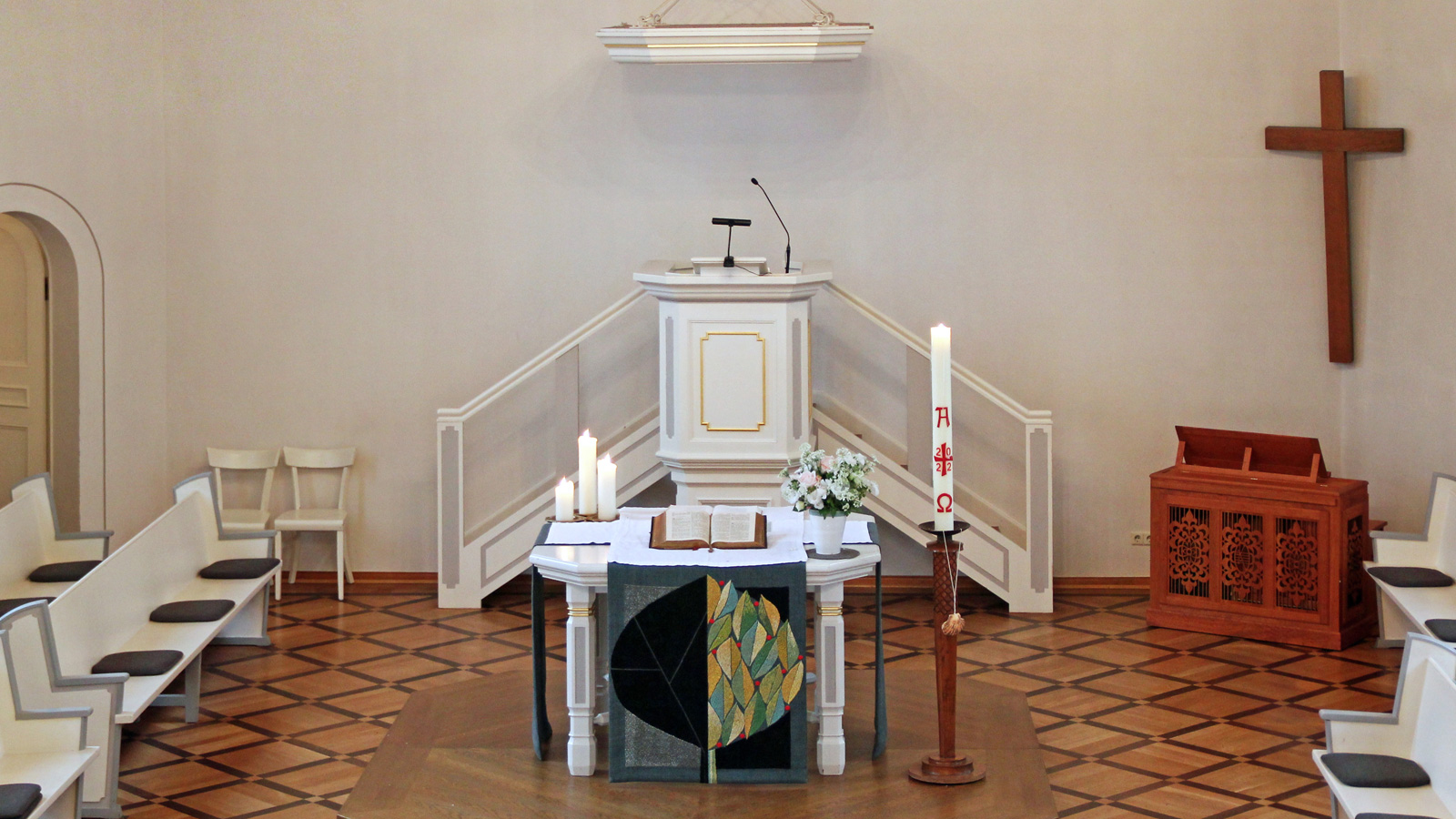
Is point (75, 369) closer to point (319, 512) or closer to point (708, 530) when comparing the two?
point (319, 512)

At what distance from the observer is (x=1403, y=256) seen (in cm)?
795

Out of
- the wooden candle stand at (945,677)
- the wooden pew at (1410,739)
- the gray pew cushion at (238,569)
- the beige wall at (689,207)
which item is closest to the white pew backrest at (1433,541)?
the beige wall at (689,207)

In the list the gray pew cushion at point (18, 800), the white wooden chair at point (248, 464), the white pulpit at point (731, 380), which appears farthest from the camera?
the white wooden chair at point (248, 464)

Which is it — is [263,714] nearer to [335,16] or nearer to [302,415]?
[302,415]

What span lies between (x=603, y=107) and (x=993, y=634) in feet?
12.9

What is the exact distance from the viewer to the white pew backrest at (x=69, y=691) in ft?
16.4

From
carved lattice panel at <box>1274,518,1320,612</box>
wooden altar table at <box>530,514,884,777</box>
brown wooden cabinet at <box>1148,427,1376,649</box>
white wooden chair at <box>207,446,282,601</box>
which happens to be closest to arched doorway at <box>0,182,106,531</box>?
white wooden chair at <box>207,446,282,601</box>

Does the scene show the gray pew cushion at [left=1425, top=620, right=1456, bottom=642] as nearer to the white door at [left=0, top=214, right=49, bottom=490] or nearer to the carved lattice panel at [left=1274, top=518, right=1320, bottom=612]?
the carved lattice panel at [left=1274, top=518, right=1320, bottom=612]

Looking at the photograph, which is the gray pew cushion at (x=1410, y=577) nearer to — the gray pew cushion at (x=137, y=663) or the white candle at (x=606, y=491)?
the white candle at (x=606, y=491)

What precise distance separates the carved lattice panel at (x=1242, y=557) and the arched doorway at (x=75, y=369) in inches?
252

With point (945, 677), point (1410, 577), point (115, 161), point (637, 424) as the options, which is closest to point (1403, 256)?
point (1410, 577)

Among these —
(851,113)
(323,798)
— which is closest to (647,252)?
(851,113)

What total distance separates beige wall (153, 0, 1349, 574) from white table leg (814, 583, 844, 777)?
3.67 m

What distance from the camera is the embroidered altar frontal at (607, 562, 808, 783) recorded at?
538 cm
